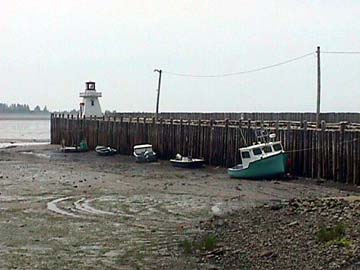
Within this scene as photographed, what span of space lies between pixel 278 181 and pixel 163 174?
7.27m

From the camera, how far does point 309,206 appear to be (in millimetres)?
20594

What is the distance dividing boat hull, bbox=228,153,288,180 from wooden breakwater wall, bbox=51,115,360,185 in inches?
36.2

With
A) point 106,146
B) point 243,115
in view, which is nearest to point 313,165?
point 106,146

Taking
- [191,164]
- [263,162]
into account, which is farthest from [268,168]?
[191,164]

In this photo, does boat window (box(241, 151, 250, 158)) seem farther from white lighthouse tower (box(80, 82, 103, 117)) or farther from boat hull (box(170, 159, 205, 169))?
white lighthouse tower (box(80, 82, 103, 117))

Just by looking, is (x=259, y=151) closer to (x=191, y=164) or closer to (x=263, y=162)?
(x=263, y=162)

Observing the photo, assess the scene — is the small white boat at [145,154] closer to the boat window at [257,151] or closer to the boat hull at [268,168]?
the boat window at [257,151]

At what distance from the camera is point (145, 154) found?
48469 mm

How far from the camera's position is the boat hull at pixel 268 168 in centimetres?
3562

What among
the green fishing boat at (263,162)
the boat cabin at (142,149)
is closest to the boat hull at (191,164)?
the boat cabin at (142,149)

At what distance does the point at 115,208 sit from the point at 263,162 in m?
12.4

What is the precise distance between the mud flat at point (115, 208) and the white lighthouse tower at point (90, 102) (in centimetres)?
3014

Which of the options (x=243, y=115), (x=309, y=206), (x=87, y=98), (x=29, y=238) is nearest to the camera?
(x=29, y=238)

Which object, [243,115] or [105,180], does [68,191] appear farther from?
[243,115]
